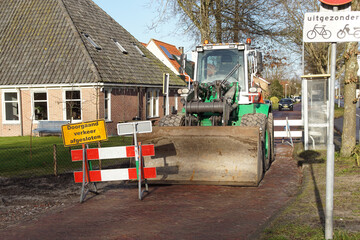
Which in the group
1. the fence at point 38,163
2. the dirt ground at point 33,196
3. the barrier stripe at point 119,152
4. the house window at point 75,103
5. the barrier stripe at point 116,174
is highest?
the house window at point 75,103

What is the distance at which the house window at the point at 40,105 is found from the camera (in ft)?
73.0

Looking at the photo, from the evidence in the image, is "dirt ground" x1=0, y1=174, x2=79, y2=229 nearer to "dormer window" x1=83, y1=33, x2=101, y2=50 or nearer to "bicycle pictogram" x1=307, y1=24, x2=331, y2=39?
"bicycle pictogram" x1=307, y1=24, x2=331, y2=39

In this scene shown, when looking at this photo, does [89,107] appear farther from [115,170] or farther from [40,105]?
[115,170]

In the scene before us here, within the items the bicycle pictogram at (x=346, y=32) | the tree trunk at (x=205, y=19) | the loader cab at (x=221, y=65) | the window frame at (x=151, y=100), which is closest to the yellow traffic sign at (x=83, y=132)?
the loader cab at (x=221, y=65)

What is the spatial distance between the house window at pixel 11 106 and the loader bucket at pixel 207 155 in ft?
51.9

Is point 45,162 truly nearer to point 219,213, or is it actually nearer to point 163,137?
point 163,137

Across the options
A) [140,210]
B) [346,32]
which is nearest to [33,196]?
[140,210]

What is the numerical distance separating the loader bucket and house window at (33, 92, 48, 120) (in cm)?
1447

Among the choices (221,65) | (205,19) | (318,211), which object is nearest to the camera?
(318,211)

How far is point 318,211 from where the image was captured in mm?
6383

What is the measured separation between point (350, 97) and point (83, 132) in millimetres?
6696

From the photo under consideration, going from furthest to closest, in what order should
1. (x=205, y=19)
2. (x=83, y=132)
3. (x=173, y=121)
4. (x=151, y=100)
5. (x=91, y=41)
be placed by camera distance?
(x=151, y=100) → (x=91, y=41) → (x=205, y=19) → (x=173, y=121) → (x=83, y=132)

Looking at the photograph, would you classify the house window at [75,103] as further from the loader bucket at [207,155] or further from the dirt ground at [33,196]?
the loader bucket at [207,155]

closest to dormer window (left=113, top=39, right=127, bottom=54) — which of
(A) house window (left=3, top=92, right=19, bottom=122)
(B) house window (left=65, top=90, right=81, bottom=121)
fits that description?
(B) house window (left=65, top=90, right=81, bottom=121)
